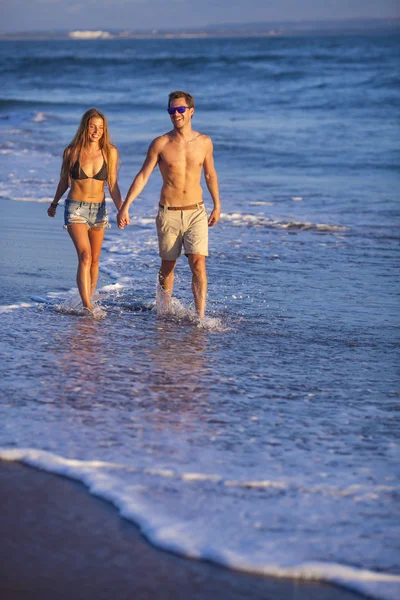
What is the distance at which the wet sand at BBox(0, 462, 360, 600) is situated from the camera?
2900 millimetres

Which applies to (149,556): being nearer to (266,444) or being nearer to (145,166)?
(266,444)

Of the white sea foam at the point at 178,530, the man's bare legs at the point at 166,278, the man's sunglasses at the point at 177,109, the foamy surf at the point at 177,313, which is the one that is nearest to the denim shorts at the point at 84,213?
the man's bare legs at the point at 166,278

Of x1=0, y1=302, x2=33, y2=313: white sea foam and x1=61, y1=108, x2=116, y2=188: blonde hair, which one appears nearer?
x1=61, y1=108, x2=116, y2=188: blonde hair

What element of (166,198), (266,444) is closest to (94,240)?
(166,198)

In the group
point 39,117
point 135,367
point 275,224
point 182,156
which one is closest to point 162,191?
point 182,156

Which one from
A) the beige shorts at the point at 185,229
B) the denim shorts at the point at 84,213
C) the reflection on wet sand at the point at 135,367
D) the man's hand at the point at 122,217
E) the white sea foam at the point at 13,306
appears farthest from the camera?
the white sea foam at the point at 13,306

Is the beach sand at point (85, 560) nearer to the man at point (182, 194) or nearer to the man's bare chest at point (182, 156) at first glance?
the man at point (182, 194)

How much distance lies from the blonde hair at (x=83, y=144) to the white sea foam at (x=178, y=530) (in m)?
3.12

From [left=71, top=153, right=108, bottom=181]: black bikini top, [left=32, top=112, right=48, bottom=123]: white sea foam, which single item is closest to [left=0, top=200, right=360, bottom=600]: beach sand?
[left=71, top=153, right=108, bottom=181]: black bikini top

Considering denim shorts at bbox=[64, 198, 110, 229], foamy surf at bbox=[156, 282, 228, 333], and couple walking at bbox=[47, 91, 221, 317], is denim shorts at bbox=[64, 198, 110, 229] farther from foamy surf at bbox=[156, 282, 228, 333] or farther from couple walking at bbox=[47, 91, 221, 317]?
foamy surf at bbox=[156, 282, 228, 333]

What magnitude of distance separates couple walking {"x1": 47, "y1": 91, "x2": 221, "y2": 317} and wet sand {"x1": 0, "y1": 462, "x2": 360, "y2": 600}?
10.7 feet

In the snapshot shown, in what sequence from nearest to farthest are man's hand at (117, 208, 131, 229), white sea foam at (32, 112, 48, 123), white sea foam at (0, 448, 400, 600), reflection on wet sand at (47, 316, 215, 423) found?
white sea foam at (0, 448, 400, 600), reflection on wet sand at (47, 316, 215, 423), man's hand at (117, 208, 131, 229), white sea foam at (32, 112, 48, 123)

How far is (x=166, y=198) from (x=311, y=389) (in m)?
2.19

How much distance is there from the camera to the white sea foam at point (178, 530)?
3047mm
